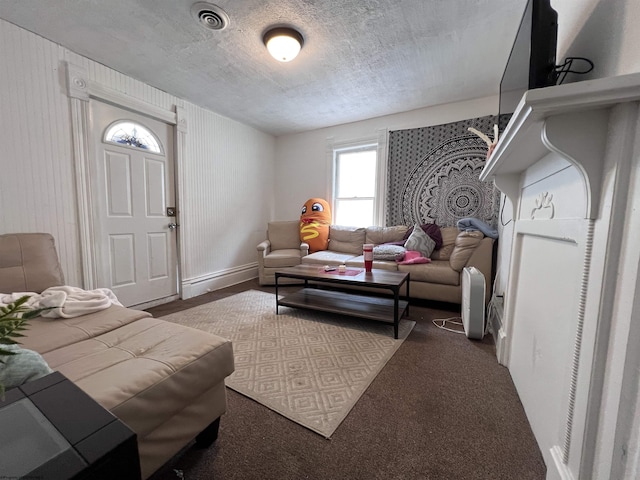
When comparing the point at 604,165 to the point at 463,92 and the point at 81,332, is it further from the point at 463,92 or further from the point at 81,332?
the point at 463,92

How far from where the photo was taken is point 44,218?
2.13 metres

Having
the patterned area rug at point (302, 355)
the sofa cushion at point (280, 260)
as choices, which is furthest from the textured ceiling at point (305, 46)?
the patterned area rug at point (302, 355)

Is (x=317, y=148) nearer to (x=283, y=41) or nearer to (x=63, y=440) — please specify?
(x=283, y=41)

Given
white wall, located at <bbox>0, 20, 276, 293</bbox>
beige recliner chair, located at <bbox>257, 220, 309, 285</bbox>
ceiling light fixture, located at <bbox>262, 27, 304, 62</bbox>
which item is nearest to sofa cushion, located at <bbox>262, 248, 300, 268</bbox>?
beige recliner chair, located at <bbox>257, 220, 309, 285</bbox>

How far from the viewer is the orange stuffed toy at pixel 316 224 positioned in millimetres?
3836

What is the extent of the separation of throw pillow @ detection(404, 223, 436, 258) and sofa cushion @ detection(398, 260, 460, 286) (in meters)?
0.20

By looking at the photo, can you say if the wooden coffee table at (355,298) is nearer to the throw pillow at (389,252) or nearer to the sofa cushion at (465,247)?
the throw pillow at (389,252)

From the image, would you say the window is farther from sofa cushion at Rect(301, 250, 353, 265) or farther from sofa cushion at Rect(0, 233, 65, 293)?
sofa cushion at Rect(0, 233, 65, 293)

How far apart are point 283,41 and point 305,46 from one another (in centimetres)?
25

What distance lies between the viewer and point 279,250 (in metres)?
3.95

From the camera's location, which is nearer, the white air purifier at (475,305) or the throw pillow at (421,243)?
the white air purifier at (475,305)

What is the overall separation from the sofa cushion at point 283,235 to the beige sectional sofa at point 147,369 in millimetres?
2622

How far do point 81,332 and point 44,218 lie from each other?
1.61 metres

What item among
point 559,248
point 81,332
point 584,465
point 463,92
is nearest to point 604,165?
point 559,248
